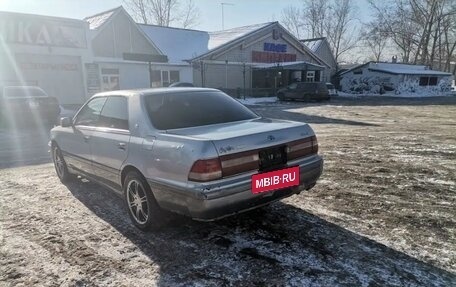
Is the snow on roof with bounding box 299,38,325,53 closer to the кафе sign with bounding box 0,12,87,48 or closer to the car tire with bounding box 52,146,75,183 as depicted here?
the кафе sign with bounding box 0,12,87,48

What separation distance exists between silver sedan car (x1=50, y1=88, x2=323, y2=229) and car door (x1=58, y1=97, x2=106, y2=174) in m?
0.03

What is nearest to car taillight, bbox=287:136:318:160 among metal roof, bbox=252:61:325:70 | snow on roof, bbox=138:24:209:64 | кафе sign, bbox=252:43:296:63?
snow on roof, bbox=138:24:209:64

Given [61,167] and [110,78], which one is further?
[110,78]

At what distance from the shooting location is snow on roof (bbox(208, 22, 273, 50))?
1201 inches

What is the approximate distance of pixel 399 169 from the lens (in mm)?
6160

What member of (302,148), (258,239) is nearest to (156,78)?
(302,148)

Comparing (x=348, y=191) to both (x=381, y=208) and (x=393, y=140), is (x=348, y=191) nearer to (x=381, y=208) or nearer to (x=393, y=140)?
(x=381, y=208)

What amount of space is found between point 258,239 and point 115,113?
2.31 meters

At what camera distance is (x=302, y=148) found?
393 centimetres

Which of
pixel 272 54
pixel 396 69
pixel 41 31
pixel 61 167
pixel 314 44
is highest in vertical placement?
pixel 314 44

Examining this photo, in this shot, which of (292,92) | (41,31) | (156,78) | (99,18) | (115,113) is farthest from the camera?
(292,92)

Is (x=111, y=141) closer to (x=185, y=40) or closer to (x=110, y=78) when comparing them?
(x=110, y=78)

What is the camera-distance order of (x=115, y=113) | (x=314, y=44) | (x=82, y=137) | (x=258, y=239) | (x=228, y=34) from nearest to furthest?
(x=258, y=239) → (x=115, y=113) → (x=82, y=137) → (x=228, y=34) → (x=314, y=44)

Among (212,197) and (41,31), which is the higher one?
(41,31)
